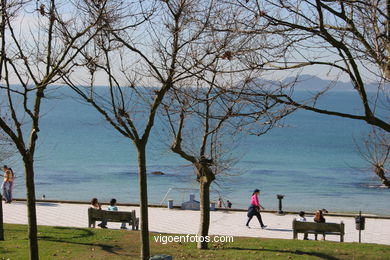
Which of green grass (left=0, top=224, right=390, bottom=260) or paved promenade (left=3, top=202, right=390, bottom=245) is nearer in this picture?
green grass (left=0, top=224, right=390, bottom=260)

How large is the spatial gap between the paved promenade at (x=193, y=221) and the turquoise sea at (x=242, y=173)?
1805 millimetres

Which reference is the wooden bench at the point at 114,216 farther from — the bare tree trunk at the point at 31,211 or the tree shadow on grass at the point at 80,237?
the bare tree trunk at the point at 31,211

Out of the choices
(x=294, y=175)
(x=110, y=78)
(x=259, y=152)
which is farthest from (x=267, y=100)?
(x=259, y=152)

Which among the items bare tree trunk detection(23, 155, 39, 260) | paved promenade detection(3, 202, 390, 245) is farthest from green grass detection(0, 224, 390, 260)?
paved promenade detection(3, 202, 390, 245)

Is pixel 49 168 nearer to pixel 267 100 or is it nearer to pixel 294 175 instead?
pixel 294 175

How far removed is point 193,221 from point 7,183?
7.59 metres

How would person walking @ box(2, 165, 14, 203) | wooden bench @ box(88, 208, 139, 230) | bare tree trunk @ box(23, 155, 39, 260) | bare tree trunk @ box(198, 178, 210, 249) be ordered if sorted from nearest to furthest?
bare tree trunk @ box(23, 155, 39, 260), bare tree trunk @ box(198, 178, 210, 249), wooden bench @ box(88, 208, 139, 230), person walking @ box(2, 165, 14, 203)

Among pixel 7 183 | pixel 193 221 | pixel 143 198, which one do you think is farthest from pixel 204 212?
pixel 7 183

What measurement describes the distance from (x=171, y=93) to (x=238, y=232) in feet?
23.9

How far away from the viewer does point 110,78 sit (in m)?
13.1

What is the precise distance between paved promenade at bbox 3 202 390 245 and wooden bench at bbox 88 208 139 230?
3.32ft

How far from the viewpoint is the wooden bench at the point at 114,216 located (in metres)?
18.9

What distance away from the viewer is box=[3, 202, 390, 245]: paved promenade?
1995cm

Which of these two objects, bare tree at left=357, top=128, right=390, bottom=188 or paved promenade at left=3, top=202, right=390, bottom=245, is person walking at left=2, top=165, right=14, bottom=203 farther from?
bare tree at left=357, top=128, right=390, bottom=188
